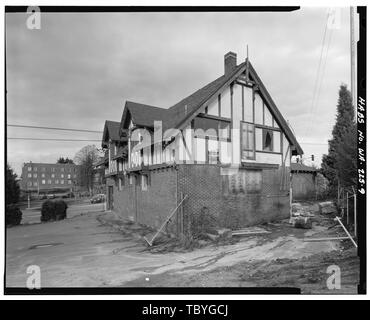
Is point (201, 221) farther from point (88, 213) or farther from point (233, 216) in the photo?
point (88, 213)

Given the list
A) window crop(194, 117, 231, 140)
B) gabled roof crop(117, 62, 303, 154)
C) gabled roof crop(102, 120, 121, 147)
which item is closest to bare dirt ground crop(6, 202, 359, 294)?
window crop(194, 117, 231, 140)

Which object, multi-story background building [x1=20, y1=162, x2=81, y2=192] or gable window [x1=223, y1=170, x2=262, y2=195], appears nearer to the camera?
multi-story background building [x1=20, y1=162, x2=81, y2=192]

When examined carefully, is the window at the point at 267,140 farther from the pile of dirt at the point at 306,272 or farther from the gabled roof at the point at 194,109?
the pile of dirt at the point at 306,272

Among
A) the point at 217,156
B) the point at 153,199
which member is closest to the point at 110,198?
the point at 153,199

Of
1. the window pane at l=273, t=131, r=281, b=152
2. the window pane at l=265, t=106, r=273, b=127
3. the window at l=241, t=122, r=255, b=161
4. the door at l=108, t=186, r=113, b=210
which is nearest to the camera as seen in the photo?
the window at l=241, t=122, r=255, b=161

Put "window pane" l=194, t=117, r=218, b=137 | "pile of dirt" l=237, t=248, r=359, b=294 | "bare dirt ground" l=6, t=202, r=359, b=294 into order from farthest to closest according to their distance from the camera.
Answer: "window pane" l=194, t=117, r=218, b=137 → "bare dirt ground" l=6, t=202, r=359, b=294 → "pile of dirt" l=237, t=248, r=359, b=294

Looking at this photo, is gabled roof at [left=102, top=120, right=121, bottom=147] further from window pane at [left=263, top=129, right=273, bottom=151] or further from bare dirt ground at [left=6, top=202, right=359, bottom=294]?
window pane at [left=263, top=129, right=273, bottom=151]

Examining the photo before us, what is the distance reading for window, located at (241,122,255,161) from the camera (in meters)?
9.01

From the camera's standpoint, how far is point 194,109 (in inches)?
320

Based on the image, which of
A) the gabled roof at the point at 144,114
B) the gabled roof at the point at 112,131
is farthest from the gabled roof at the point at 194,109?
the gabled roof at the point at 112,131

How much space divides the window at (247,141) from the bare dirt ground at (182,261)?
3460 mm

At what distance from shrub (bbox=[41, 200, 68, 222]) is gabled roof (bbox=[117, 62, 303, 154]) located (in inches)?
228

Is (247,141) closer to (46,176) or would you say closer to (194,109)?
(194,109)
